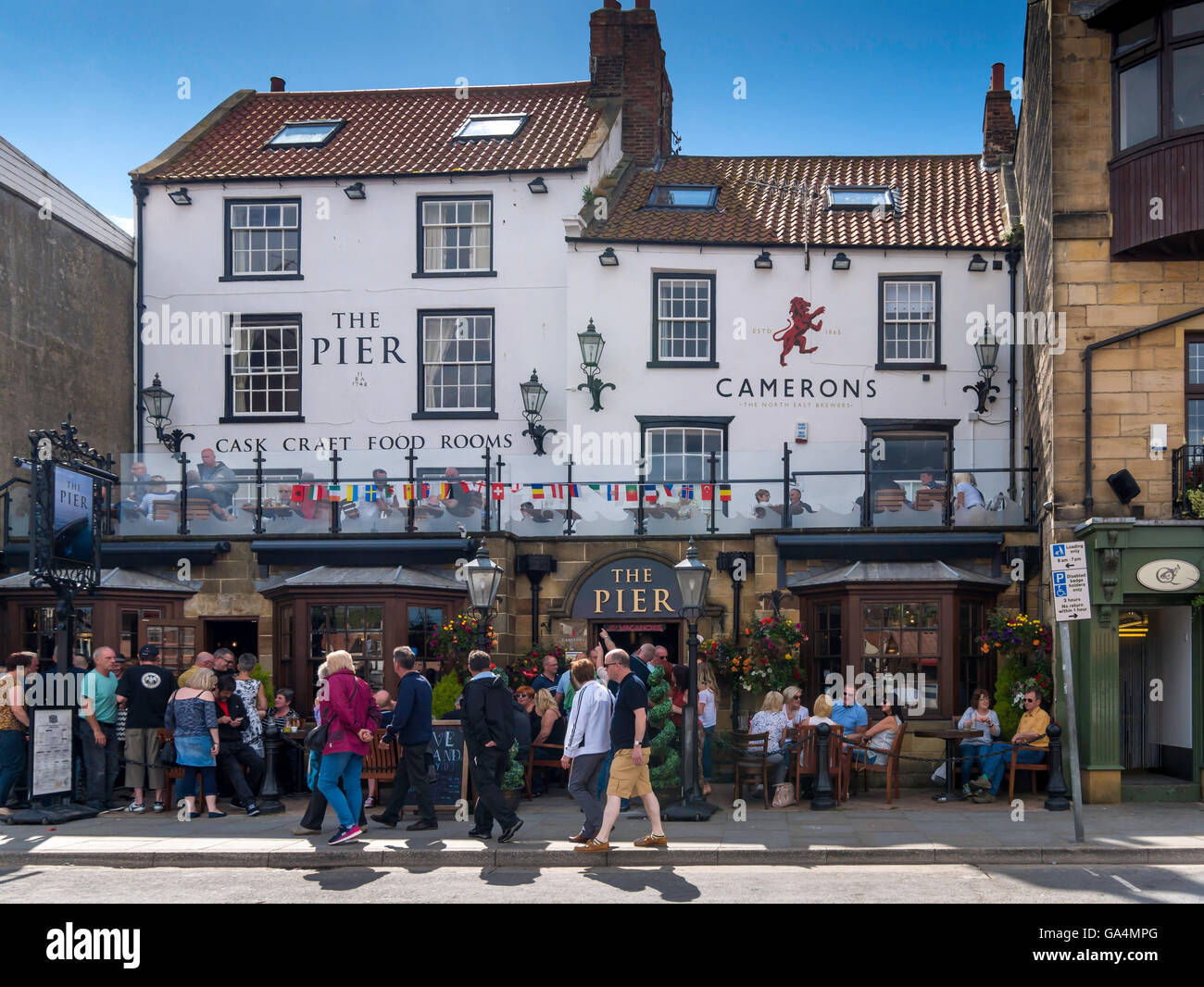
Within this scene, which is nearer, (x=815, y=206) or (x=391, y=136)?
(x=815, y=206)

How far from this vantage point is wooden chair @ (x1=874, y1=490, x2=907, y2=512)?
19.4 metres

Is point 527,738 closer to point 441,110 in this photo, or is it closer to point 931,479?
point 931,479

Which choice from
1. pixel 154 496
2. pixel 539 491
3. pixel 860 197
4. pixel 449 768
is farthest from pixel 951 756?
pixel 860 197

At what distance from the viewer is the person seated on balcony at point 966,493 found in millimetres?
19203

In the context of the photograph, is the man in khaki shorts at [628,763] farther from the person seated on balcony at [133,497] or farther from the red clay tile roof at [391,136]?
the red clay tile roof at [391,136]

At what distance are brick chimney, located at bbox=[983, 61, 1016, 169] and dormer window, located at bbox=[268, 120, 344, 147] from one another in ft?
43.2

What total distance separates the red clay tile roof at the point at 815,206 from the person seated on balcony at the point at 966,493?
20.2 ft

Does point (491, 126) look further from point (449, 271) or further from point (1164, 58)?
point (1164, 58)

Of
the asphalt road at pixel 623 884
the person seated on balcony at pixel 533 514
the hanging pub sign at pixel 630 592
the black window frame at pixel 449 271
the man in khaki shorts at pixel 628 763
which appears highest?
the black window frame at pixel 449 271

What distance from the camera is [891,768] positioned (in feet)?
53.2

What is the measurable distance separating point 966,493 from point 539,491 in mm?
6179

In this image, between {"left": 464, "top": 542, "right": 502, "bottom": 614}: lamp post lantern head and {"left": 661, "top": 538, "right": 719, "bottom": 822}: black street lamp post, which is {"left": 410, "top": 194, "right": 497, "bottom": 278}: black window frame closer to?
{"left": 464, "top": 542, "right": 502, "bottom": 614}: lamp post lantern head

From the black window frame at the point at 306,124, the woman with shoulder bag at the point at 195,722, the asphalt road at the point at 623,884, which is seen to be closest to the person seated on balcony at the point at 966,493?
the asphalt road at the point at 623,884

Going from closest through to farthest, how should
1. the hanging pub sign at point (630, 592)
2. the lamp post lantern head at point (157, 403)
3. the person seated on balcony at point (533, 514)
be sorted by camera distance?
1. the hanging pub sign at point (630, 592)
2. the person seated on balcony at point (533, 514)
3. the lamp post lantern head at point (157, 403)
